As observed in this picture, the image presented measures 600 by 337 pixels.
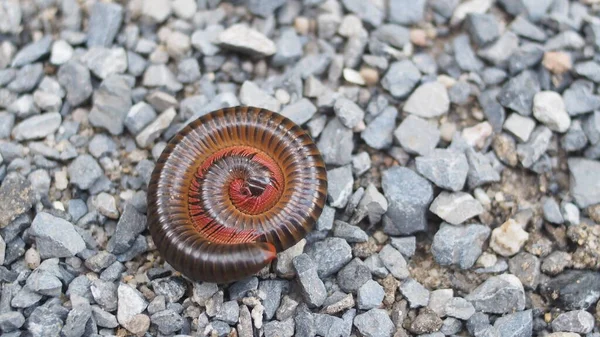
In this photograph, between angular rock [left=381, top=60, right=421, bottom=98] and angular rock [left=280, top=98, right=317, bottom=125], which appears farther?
angular rock [left=381, top=60, right=421, bottom=98]

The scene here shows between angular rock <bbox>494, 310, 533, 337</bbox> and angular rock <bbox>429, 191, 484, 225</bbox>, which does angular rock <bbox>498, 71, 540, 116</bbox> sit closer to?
angular rock <bbox>429, 191, 484, 225</bbox>

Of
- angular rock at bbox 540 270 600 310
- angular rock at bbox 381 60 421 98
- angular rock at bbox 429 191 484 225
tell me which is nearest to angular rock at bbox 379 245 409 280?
angular rock at bbox 429 191 484 225

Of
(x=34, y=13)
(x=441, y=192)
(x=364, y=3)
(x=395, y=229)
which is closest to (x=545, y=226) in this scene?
(x=441, y=192)

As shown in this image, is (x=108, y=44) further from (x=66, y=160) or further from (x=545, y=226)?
(x=545, y=226)

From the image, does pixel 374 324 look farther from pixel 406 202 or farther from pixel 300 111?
pixel 300 111

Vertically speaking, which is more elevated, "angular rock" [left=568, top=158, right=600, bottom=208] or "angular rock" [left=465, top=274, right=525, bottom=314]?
"angular rock" [left=568, top=158, right=600, bottom=208]

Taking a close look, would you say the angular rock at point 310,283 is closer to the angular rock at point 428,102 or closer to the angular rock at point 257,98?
the angular rock at point 257,98
